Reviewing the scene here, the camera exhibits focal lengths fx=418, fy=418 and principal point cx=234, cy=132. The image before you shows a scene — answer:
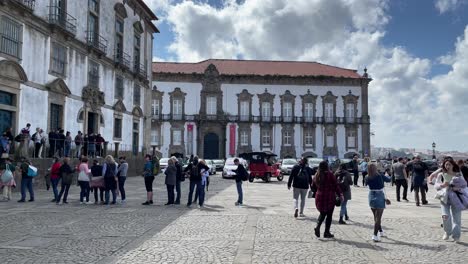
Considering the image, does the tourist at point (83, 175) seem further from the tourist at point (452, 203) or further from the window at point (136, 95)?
the window at point (136, 95)

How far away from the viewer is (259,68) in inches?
2232

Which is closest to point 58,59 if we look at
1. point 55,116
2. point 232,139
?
point 55,116

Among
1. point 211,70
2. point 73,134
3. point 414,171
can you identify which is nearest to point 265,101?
point 211,70

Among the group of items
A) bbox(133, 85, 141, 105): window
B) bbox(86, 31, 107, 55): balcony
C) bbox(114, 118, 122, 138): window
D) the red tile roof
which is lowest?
bbox(114, 118, 122, 138): window

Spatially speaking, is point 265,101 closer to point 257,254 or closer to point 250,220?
point 250,220

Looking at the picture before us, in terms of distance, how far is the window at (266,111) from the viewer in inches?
2174

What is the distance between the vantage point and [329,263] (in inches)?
250

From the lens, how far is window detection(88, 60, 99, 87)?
966 inches

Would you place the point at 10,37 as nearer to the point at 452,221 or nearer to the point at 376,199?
the point at 376,199

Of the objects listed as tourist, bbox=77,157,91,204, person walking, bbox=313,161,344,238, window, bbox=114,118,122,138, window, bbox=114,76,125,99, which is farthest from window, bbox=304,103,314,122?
person walking, bbox=313,161,344,238

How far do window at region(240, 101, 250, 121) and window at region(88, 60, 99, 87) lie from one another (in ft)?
101

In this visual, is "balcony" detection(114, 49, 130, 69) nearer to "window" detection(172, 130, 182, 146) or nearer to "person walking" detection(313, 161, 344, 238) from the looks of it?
"person walking" detection(313, 161, 344, 238)

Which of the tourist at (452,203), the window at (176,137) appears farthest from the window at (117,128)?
the window at (176,137)

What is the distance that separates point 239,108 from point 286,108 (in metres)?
6.27
